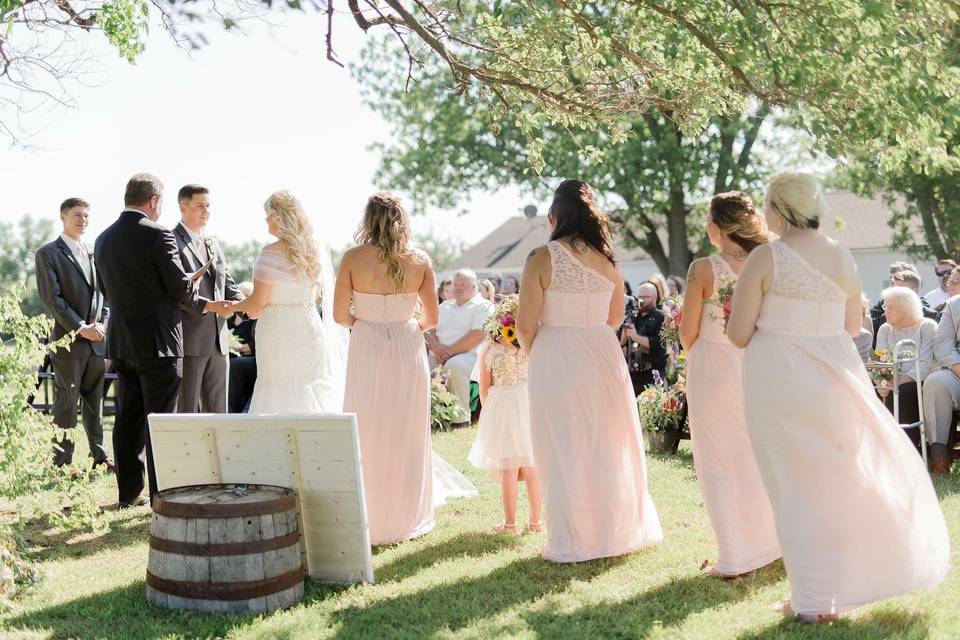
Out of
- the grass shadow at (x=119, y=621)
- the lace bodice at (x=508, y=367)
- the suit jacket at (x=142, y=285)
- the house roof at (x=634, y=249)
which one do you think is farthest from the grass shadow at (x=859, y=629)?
the house roof at (x=634, y=249)

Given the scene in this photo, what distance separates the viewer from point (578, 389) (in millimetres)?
6020

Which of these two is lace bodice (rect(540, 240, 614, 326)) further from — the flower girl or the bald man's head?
the bald man's head

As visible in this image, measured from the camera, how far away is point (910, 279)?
11.0 meters

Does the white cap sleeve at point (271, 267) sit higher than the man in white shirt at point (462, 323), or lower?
higher

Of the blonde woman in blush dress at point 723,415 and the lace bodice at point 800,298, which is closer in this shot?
the lace bodice at point 800,298

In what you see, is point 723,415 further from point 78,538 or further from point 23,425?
point 78,538

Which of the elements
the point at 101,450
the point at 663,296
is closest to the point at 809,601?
the point at 101,450

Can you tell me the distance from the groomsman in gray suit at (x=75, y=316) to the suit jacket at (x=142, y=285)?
1.46m

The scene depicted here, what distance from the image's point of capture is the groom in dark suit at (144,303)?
7.39 metres

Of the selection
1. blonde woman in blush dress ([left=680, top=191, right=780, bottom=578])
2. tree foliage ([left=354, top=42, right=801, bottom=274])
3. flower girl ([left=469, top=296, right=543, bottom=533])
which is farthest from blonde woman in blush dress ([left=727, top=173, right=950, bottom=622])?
tree foliage ([left=354, top=42, right=801, bottom=274])

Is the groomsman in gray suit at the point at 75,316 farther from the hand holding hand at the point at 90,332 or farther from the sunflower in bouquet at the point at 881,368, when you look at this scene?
the sunflower in bouquet at the point at 881,368

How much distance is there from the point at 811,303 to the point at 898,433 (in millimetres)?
762

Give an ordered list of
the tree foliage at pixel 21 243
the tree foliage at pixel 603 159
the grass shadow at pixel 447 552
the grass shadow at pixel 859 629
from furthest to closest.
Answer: the tree foliage at pixel 21 243
the tree foliage at pixel 603 159
the grass shadow at pixel 447 552
the grass shadow at pixel 859 629

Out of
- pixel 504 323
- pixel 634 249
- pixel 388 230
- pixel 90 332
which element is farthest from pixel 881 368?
pixel 634 249
